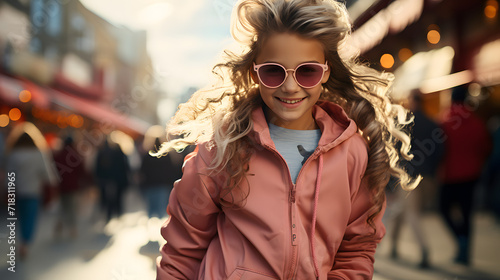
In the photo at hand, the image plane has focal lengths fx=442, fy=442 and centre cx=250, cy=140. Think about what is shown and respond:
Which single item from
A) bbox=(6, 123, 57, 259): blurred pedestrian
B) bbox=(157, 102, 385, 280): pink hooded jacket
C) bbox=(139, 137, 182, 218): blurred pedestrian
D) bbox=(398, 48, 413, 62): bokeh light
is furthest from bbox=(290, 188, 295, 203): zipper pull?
bbox=(398, 48, 413, 62): bokeh light

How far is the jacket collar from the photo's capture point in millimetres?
1599

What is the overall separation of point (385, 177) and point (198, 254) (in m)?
0.77

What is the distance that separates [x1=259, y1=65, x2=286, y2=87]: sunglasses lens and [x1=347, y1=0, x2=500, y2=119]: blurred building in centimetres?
338

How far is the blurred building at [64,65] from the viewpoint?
37.0 feet

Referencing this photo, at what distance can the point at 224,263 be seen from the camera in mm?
1563

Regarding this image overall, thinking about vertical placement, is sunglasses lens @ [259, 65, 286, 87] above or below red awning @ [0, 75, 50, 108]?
below

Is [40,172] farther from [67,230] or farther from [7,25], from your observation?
[7,25]

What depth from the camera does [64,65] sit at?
16.2 meters

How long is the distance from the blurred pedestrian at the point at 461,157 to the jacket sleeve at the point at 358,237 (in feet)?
11.3

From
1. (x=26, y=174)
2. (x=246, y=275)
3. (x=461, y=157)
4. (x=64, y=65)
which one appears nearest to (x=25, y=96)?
(x=64, y=65)

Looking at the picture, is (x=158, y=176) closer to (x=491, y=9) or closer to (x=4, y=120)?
(x=491, y=9)

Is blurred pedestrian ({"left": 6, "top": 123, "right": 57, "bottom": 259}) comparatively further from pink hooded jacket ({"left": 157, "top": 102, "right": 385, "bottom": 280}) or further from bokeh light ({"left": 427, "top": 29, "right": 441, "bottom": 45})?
bokeh light ({"left": 427, "top": 29, "right": 441, "bottom": 45})

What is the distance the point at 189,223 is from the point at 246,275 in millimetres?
303

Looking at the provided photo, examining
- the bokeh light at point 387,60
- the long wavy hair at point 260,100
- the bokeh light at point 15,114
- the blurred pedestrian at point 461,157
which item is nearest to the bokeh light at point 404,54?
the bokeh light at point 387,60
